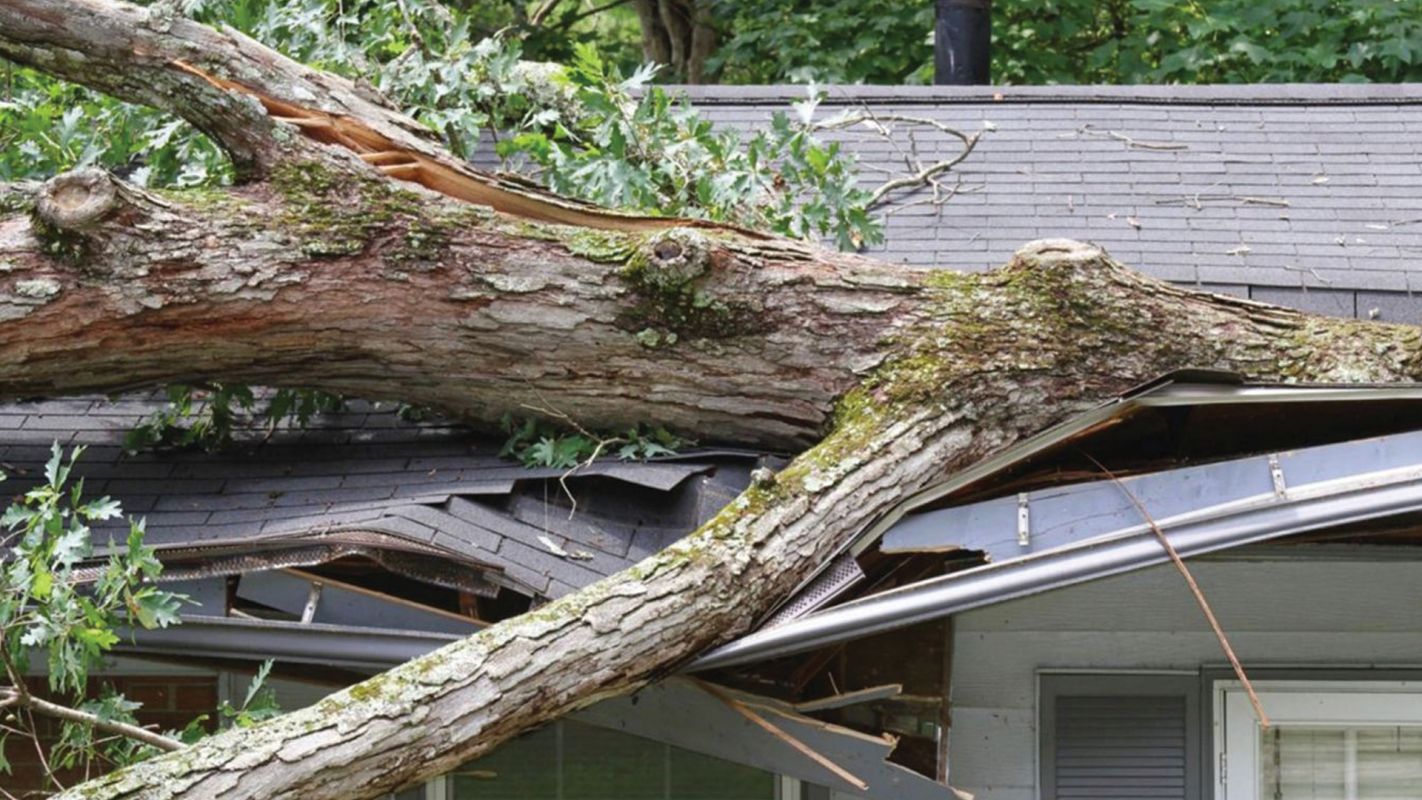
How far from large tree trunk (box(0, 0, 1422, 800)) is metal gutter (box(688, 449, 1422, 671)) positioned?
0.38 metres

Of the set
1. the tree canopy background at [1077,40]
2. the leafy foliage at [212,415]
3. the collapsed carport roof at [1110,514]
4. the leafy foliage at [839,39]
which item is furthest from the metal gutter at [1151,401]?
the leafy foliage at [839,39]

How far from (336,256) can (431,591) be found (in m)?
0.91

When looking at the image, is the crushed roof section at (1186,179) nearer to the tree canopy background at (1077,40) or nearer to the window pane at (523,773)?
the window pane at (523,773)

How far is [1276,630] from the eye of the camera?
5434mm

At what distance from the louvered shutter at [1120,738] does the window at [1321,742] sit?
99mm

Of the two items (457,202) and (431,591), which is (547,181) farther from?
(431,591)

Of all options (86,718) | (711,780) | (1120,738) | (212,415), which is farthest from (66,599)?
(1120,738)

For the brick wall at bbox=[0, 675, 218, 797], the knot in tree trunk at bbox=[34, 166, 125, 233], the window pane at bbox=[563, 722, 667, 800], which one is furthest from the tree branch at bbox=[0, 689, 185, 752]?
the window pane at bbox=[563, 722, 667, 800]

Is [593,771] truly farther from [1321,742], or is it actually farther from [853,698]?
[1321,742]

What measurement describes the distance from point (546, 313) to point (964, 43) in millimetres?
5390

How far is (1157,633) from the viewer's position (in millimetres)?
5445

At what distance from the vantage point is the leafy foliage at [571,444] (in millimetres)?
4883

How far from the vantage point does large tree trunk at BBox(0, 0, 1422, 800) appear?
15.4ft

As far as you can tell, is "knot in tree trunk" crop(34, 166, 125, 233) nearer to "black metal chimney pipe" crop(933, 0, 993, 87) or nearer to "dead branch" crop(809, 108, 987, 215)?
"dead branch" crop(809, 108, 987, 215)
